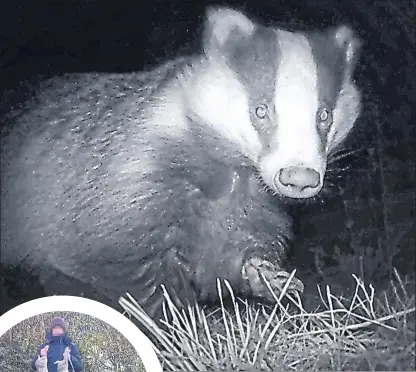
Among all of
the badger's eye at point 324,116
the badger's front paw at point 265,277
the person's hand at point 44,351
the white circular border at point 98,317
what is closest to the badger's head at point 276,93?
the badger's eye at point 324,116

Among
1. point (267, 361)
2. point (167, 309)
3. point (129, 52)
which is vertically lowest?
point (267, 361)

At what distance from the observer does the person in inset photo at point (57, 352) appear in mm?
1246

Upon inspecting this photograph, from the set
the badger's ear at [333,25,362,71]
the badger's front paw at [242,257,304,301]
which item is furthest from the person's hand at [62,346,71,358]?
the badger's ear at [333,25,362,71]

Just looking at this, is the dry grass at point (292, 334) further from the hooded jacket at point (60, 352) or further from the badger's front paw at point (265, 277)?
the hooded jacket at point (60, 352)

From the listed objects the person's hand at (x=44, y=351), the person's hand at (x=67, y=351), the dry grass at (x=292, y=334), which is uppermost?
the person's hand at (x=44, y=351)

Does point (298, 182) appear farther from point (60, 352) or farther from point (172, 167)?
point (60, 352)

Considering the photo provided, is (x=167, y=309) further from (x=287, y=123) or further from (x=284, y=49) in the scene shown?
(x=284, y=49)

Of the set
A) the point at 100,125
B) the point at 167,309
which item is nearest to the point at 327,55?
the point at 100,125

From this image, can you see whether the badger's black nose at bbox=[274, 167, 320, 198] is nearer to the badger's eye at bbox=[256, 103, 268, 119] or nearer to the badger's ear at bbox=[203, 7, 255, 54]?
the badger's eye at bbox=[256, 103, 268, 119]

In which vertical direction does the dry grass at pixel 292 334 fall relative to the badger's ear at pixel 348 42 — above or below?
below

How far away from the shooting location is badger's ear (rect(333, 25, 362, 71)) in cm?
141

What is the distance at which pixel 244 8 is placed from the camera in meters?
1.39

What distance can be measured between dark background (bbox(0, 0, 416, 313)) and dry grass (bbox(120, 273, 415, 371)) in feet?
0.28

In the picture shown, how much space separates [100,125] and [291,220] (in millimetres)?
431
